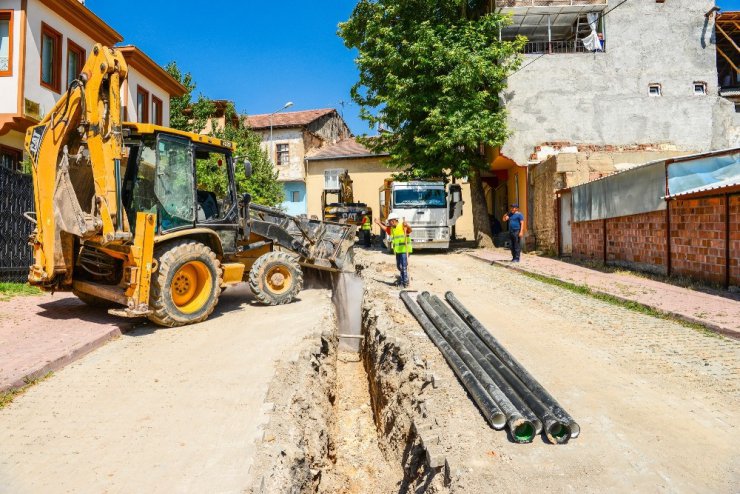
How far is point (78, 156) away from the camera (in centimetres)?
749

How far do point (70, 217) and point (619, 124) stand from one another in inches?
801

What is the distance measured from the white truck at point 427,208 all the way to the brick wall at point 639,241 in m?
6.37

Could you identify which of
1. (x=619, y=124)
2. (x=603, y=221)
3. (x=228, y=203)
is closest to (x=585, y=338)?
(x=228, y=203)

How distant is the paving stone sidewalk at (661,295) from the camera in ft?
25.6

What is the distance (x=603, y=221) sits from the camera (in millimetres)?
15320

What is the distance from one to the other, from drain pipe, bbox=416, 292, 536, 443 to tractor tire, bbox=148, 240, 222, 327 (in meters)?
3.52

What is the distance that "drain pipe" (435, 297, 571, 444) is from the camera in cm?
412

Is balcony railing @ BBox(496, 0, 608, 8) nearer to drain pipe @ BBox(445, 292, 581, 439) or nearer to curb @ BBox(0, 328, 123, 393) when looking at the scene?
drain pipe @ BBox(445, 292, 581, 439)

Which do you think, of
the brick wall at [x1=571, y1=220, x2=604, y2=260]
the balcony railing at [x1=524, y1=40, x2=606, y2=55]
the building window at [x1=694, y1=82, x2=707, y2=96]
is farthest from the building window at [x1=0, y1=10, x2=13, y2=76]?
the building window at [x1=694, y1=82, x2=707, y2=96]

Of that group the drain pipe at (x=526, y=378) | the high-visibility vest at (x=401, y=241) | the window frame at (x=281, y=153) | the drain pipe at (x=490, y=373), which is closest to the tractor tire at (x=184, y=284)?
the drain pipe at (x=490, y=373)

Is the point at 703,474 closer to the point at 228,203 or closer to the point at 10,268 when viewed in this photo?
the point at 228,203

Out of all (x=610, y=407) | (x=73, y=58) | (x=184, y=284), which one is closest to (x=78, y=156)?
(x=184, y=284)

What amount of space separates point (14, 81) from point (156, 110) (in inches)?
337

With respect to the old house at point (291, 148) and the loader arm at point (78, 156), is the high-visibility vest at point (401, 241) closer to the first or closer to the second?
the loader arm at point (78, 156)
